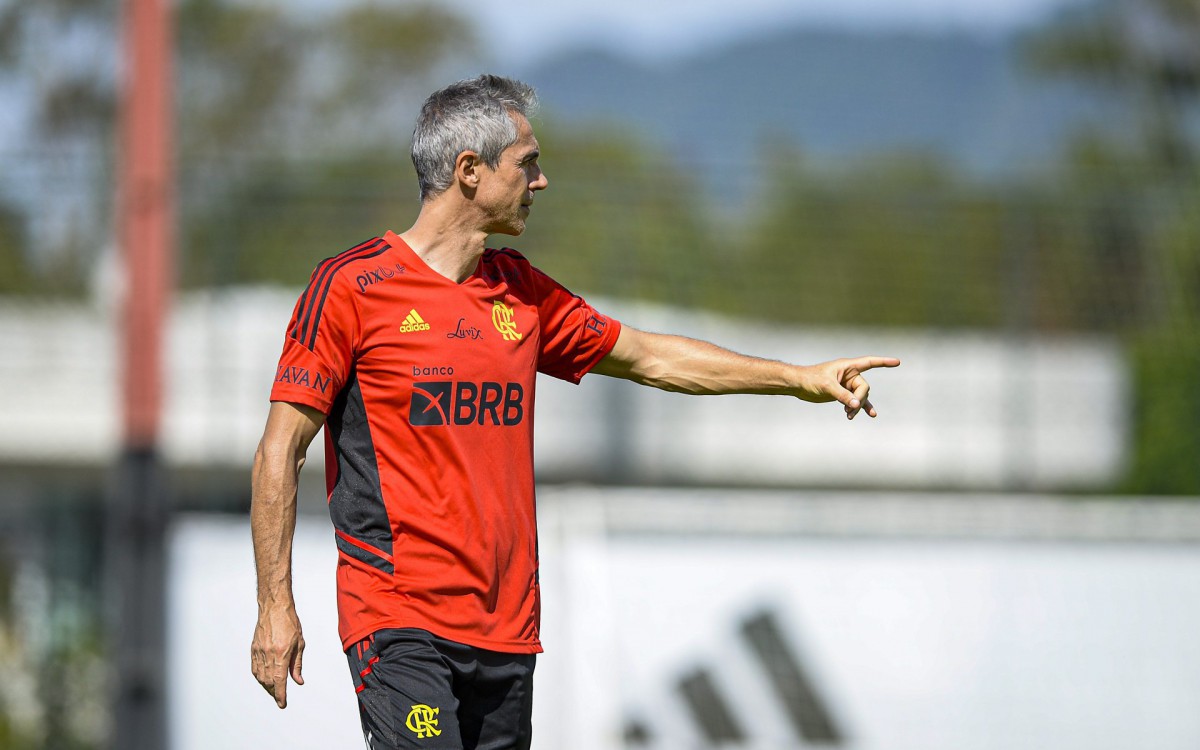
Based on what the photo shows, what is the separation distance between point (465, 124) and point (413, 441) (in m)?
0.68

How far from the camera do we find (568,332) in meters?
3.30

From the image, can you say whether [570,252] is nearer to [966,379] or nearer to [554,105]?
[966,379]

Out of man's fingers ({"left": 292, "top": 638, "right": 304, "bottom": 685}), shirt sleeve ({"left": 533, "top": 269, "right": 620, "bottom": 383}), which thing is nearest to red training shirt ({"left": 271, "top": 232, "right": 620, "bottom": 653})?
man's fingers ({"left": 292, "top": 638, "right": 304, "bottom": 685})

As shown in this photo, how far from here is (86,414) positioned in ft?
36.4

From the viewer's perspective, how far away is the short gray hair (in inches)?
117

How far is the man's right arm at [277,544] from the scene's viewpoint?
8.99 ft

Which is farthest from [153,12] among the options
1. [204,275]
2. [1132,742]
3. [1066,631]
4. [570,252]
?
[1132,742]

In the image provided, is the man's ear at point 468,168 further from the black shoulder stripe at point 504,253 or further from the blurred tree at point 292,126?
the blurred tree at point 292,126

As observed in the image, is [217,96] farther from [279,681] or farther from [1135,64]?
[279,681]

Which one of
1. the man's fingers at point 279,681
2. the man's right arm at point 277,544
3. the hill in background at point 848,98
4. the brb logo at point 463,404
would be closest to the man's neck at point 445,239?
the brb logo at point 463,404

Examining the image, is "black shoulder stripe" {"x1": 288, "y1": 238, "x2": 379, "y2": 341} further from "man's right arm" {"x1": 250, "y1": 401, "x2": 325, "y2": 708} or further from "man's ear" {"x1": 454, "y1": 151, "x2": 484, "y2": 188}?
"man's ear" {"x1": 454, "y1": 151, "x2": 484, "y2": 188}

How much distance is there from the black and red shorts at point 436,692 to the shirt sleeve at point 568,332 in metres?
0.70

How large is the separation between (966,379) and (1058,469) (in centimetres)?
102

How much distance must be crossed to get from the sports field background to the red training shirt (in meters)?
3.48
